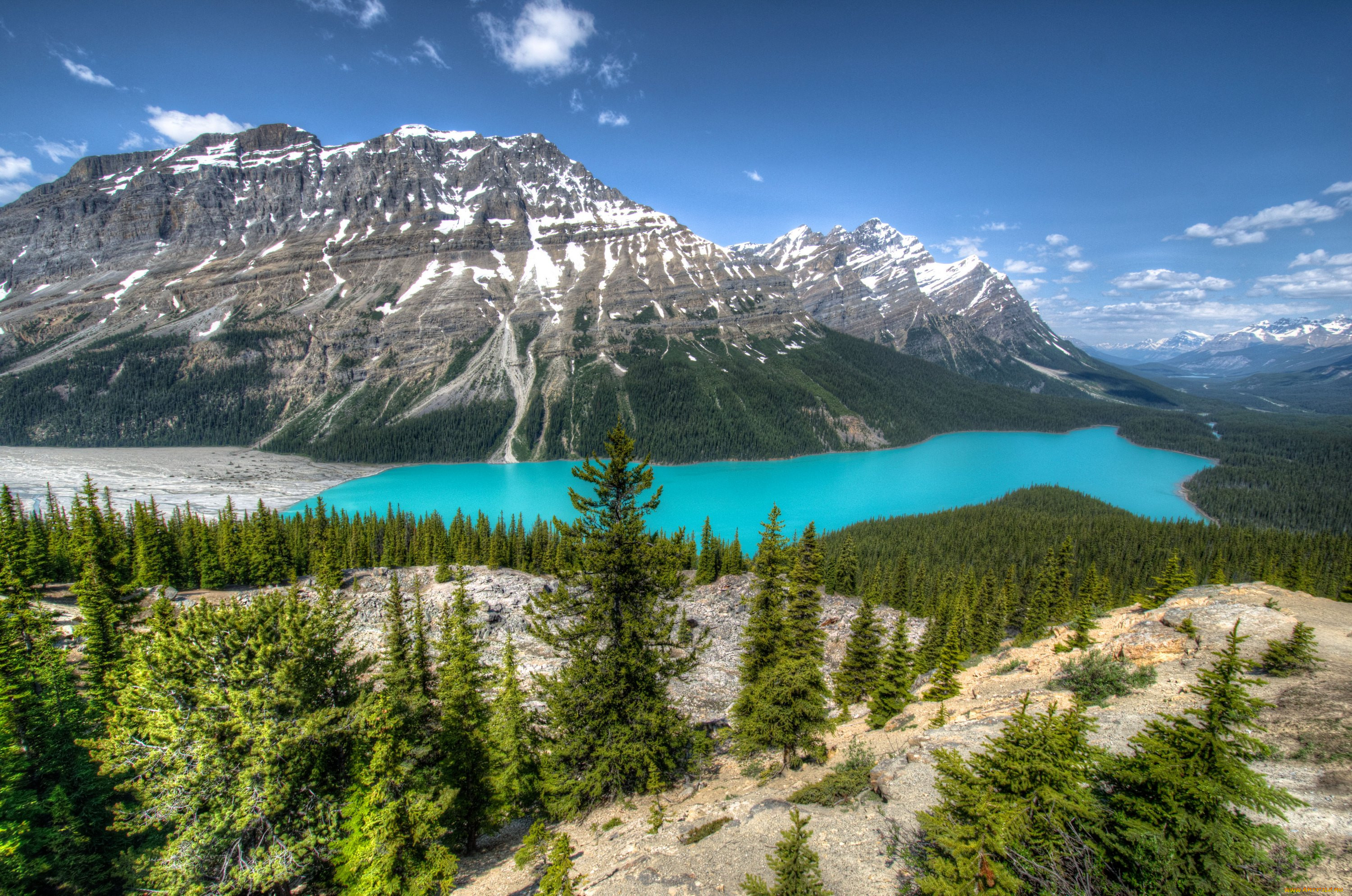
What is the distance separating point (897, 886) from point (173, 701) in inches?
692

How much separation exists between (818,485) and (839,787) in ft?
381

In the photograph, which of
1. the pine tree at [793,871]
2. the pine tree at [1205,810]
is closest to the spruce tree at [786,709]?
the pine tree at [793,871]

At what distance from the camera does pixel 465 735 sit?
17797 mm

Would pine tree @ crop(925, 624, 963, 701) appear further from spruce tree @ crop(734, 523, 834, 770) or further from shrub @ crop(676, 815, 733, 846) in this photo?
shrub @ crop(676, 815, 733, 846)

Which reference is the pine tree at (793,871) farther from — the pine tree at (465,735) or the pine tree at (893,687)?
the pine tree at (893,687)

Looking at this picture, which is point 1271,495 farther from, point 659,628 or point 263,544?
point 263,544

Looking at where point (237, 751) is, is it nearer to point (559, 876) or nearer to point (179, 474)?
point (559, 876)

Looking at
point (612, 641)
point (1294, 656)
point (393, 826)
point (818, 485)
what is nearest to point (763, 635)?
point (612, 641)

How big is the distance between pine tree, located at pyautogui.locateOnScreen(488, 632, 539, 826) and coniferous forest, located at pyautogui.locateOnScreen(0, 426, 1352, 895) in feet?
0.27

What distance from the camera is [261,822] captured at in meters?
13.5

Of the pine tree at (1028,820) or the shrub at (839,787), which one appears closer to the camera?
the pine tree at (1028,820)

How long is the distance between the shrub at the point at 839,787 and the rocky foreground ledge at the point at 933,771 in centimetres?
31

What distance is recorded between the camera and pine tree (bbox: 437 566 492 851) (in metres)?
17.3

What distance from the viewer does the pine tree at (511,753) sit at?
17.5 m
